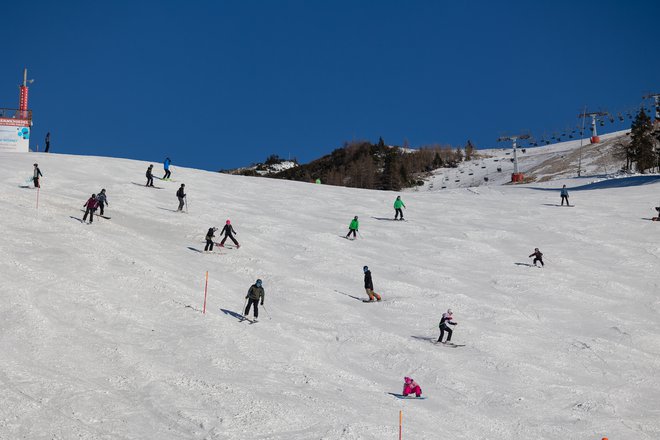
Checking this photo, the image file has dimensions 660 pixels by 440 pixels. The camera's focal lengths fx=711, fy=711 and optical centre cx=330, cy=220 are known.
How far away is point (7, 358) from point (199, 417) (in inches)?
199

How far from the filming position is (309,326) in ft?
74.1

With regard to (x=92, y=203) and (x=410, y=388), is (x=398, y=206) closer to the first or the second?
(x=92, y=203)

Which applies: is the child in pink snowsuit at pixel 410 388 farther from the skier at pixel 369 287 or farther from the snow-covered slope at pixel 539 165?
the snow-covered slope at pixel 539 165

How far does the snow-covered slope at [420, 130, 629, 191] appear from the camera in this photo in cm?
11644

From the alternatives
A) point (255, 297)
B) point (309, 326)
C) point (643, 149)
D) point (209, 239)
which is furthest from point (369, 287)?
point (643, 149)

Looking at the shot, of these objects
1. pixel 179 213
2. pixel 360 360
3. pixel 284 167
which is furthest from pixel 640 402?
pixel 284 167

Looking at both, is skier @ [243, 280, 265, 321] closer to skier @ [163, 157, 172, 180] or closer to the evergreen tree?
skier @ [163, 157, 172, 180]

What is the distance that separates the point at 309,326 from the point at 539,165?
379ft

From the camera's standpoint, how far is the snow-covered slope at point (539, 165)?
116438 mm

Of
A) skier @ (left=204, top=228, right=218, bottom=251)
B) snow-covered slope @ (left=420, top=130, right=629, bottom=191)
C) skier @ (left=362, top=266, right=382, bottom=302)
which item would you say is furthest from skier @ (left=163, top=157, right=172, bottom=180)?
snow-covered slope @ (left=420, top=130, right=629, bottom=191)

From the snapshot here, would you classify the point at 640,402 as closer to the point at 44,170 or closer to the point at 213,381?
the point at 213,381

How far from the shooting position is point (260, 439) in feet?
47.0

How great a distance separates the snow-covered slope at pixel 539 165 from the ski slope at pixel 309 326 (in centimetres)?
7921

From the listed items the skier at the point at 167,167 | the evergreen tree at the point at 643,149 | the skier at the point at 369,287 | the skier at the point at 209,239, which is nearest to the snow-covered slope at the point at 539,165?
the evergreen tree at the point at 643,149
